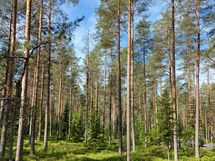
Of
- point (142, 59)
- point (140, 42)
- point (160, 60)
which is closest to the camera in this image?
point (140, 42)

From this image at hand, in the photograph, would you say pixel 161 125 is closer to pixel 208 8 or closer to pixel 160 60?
pixel 208 8

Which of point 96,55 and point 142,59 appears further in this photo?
point 96,55

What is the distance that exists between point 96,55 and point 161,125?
1710 centimetres

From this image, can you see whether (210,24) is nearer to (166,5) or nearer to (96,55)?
(166,5)

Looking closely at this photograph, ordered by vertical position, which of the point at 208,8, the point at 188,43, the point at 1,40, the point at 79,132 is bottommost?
the point at 79,132

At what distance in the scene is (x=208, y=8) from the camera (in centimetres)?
2047

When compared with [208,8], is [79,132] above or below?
below

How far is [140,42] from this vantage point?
27797mm

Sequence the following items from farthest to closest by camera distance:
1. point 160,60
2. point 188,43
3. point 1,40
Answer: point 160,60
point 188,43
point 1,40

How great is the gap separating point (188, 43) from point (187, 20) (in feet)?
11.1

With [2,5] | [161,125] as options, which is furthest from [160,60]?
[2,5]

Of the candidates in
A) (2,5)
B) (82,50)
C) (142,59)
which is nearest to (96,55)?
(82,50)

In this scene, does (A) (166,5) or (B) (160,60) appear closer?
(A) (166,5)

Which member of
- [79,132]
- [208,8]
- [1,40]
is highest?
[208,8]
